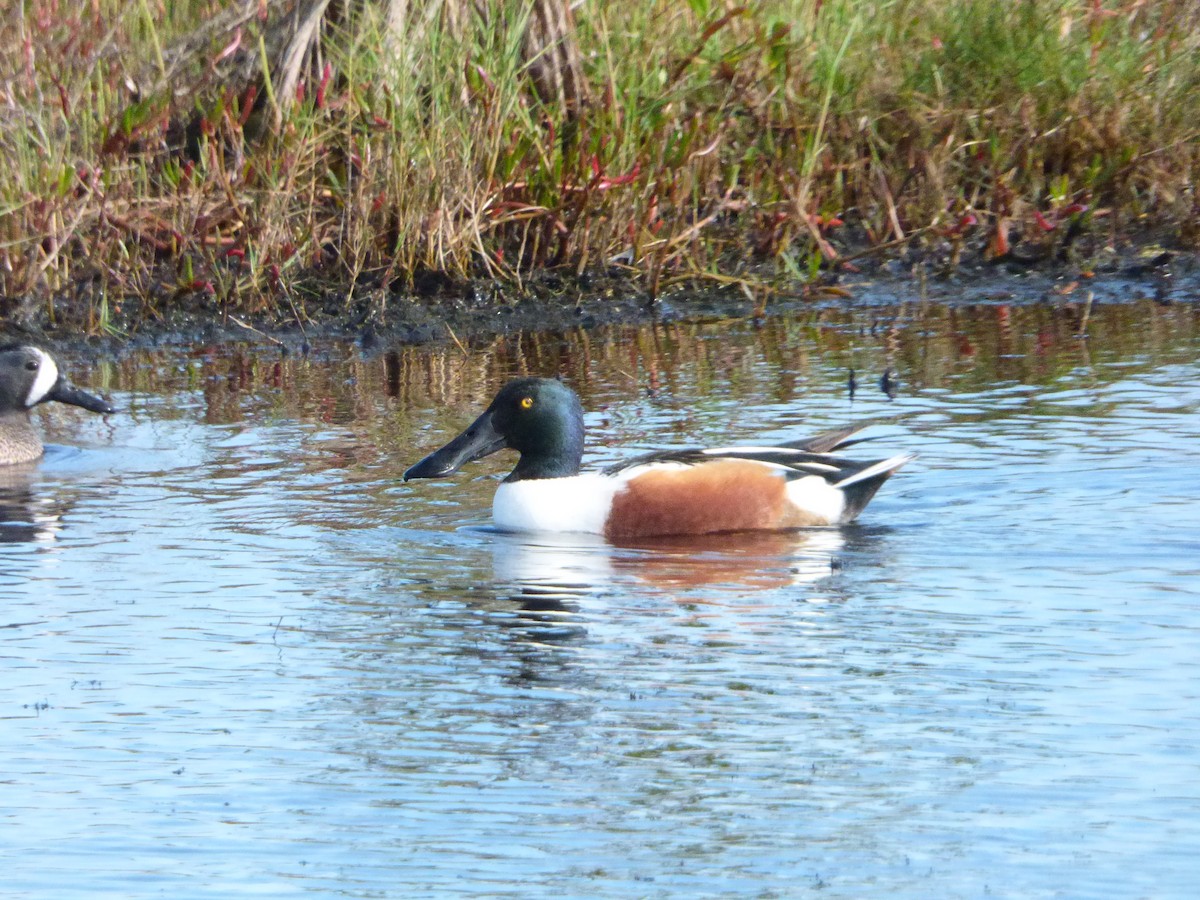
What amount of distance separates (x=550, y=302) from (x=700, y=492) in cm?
363

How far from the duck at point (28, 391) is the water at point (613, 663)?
0.12 meters

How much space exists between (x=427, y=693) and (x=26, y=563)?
1.85 metres

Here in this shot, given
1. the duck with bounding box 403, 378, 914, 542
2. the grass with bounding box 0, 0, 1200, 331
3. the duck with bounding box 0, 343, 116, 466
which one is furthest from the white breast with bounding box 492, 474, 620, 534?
the grass with bounding box 0, 0, 1200, 331

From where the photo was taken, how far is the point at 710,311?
9.41 metres

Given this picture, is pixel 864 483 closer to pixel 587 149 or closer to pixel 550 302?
pixel 587 149

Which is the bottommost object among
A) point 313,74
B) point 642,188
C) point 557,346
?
point 557,346

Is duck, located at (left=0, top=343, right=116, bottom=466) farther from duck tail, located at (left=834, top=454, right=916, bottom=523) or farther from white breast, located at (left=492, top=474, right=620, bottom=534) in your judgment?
duck tail, located at (left=834, top=454, right=916, bottom=523)

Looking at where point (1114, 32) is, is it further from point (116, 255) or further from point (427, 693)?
point (427, 693)

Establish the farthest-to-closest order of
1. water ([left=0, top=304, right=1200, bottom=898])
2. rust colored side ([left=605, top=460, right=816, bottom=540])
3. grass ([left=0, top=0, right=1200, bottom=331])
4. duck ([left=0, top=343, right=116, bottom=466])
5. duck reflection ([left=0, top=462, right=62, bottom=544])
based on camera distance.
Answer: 1. grass ([left=0, top=0, right=1200, bottom=331])
2. duck ([left=0, top=343, right=116, bottom=466])
3. duck reflection ([left=0, top=462, right=62, bottom=544])
4. rust colored side ([left=605, top=460, right=816, bottom=540])
5. water ([left=0, top=304, right=1200, bottom=898])

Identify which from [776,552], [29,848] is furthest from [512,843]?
[776,552]

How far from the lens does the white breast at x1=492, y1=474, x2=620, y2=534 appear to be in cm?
587

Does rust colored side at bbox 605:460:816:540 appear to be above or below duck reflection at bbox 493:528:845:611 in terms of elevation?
above

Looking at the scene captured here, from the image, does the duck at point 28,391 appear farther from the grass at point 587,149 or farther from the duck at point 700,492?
the duck at point 700,492

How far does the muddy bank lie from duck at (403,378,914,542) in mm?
3096
